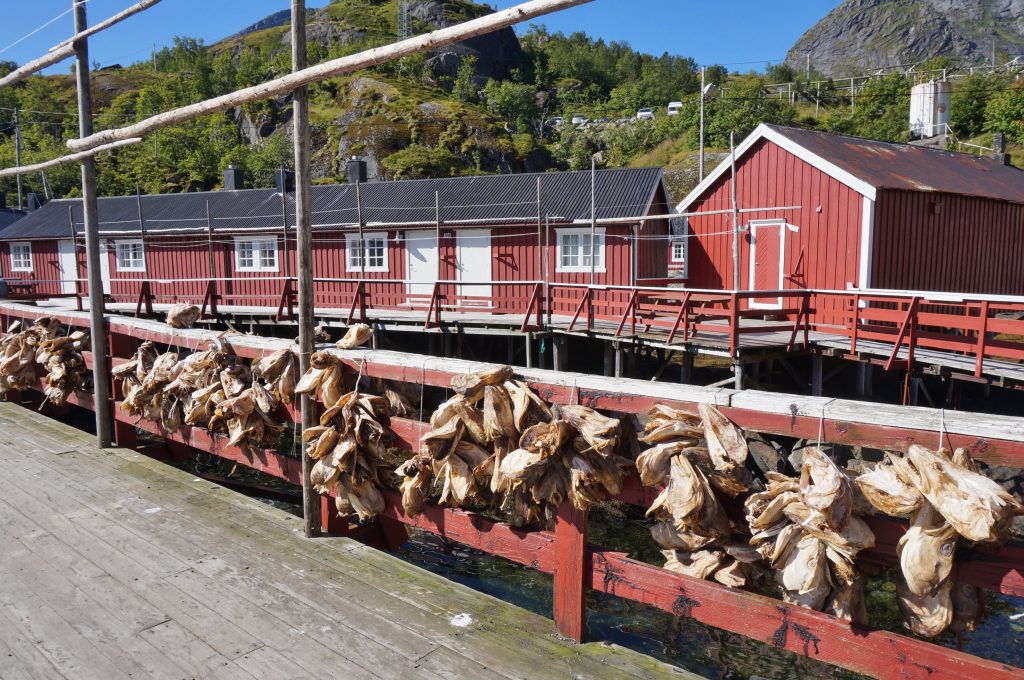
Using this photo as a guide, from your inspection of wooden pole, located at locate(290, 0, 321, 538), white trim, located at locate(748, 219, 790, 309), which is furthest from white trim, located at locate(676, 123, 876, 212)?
wooden pole, located at locate(290, 0, 321, 538)

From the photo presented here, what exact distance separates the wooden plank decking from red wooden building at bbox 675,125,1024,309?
48.0 ft

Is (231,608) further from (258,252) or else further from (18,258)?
(18,258)

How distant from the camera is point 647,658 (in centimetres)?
334

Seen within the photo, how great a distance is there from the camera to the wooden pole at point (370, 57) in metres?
3.58

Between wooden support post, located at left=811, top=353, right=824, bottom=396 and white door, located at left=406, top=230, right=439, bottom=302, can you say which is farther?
white door, located at left=406, top=230, right=439, bottom=302

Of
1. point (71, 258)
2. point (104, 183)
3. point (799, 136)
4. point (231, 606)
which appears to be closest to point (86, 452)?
point (231, 606)

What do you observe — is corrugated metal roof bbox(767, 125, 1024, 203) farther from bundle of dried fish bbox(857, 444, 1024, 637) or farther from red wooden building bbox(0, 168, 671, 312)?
bundle of dried fish bbox(857, 444, 1024, 637)

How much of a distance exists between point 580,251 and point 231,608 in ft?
56.7

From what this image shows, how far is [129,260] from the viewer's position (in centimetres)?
2814

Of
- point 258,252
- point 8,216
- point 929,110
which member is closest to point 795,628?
point 258,252

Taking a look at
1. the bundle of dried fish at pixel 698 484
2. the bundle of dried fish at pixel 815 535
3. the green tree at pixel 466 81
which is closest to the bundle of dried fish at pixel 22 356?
the bundle of dried fish at pixel 698 484

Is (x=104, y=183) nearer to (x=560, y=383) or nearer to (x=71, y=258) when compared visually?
(x=71, y=258)

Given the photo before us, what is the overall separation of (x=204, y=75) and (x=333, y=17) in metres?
25.9

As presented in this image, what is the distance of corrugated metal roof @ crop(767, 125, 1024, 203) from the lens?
16.8 meters
